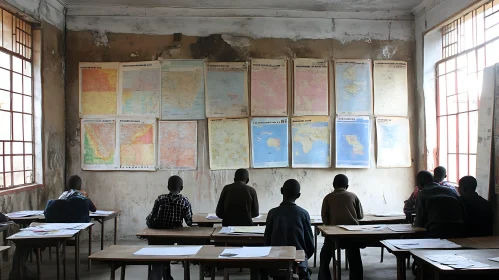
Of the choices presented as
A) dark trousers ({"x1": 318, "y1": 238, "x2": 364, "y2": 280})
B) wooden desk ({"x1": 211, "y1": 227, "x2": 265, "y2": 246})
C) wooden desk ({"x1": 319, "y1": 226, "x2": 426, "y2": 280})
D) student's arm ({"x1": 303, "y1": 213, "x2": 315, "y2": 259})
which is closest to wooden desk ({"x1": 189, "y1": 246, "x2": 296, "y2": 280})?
student's arm ({"x1": 303, "y1": 213, "x2": 315, "y2": 259})

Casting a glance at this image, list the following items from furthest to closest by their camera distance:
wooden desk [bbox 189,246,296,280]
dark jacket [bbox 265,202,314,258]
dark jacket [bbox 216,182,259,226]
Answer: dark jacket [bbox 216,182,259,226]
dark jacket [bbox 265,202,314,258]
wooden desk [bbox 189,246,296,280]

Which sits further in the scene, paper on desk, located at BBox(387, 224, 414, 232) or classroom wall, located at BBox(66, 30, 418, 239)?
classroom wall, located at BBox(66, 30, 418, 239)

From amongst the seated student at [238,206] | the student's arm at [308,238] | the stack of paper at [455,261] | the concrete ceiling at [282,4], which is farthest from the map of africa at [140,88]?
the stack of paper at [455,261]

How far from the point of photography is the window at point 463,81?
550 centimetres

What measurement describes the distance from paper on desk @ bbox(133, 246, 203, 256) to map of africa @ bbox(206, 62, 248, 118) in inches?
150

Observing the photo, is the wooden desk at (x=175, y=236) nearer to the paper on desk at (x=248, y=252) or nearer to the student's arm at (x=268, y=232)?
the student's arm at (x=268, y=232)

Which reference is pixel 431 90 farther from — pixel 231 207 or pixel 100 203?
pixel 100 203

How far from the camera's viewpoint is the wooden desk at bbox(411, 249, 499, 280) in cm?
268

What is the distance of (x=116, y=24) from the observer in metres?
6.93

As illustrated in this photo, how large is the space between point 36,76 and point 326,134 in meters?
4.38

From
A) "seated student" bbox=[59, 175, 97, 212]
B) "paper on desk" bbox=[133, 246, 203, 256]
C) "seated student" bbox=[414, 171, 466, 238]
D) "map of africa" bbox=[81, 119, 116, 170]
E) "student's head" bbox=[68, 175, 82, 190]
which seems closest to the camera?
"paper on desk" bbox=[133, 246, 203, 256]

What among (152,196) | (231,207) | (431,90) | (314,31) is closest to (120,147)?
(152,196)

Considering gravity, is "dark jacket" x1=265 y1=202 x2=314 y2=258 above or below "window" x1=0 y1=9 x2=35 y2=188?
below

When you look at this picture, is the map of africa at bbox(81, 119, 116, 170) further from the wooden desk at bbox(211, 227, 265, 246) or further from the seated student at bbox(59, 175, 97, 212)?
the wooden desk at bbox(211, 227, 265, 246)
